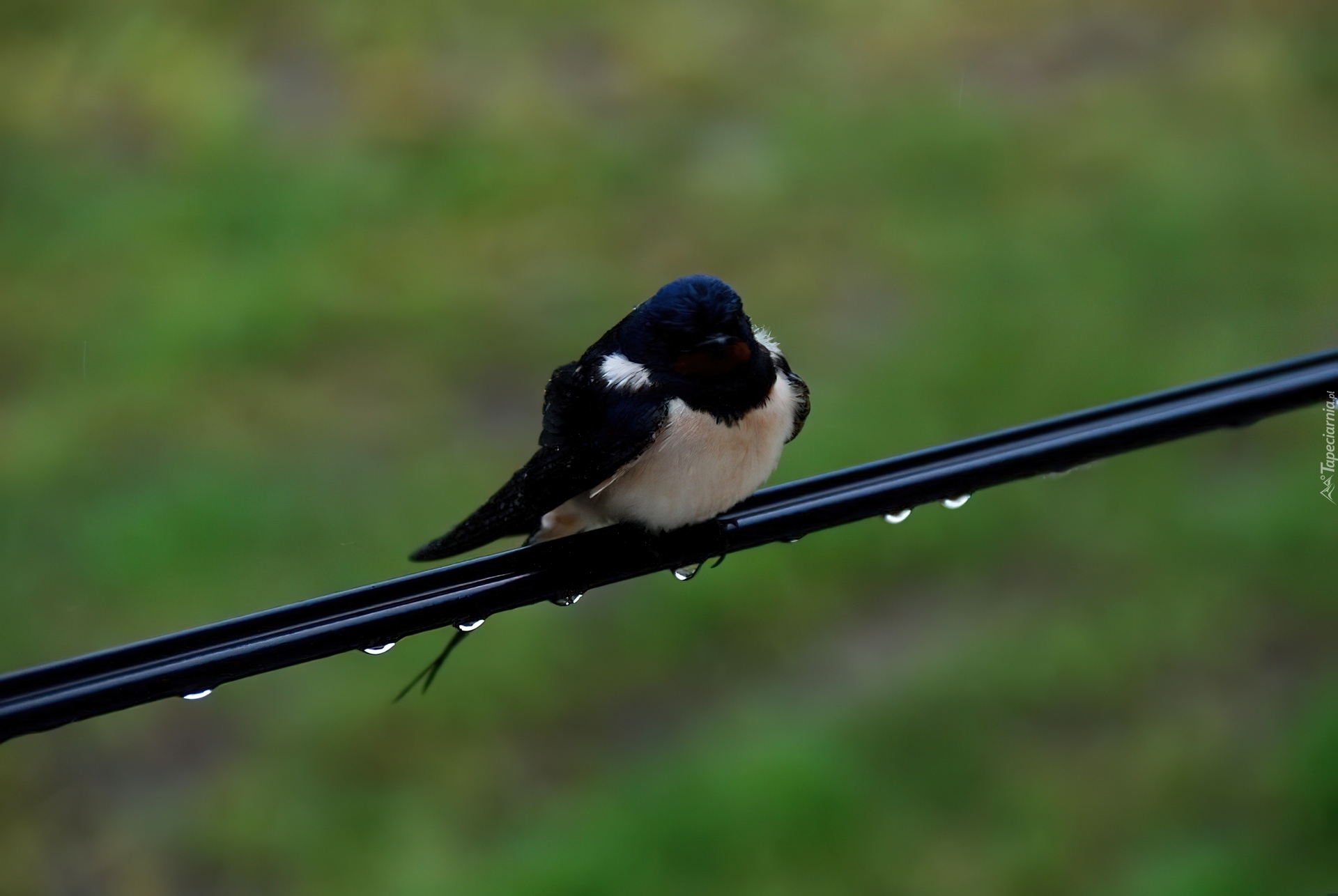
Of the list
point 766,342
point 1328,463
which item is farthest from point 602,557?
point 1328,463

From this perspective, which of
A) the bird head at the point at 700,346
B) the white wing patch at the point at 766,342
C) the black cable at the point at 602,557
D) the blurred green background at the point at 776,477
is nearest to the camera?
the black cable at the point at 602,557

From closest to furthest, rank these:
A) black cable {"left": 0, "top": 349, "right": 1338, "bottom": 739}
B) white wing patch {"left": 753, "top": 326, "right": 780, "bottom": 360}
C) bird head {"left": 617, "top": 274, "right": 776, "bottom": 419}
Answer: black cable {"left": 0, "top": 349, "right": 1338, "bottom": 739}
bird head {"left": 617, "top": 274, "right": 776, "bottom": 419}
white wing patch {"left": 753, "top": 326, "right": 780, "bottom": 360}

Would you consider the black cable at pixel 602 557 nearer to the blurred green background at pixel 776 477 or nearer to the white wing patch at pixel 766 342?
the white wing patch at pixel 766 342

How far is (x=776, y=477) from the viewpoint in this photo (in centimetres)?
525

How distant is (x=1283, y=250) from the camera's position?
21.1ft

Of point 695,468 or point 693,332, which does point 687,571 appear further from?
point 693,332

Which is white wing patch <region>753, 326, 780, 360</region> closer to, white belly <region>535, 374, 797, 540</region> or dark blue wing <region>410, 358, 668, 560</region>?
white belly <region>535, 374, 797, 540</region>

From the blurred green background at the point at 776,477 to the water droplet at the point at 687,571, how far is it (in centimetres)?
179

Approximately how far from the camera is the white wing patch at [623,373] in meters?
2.39

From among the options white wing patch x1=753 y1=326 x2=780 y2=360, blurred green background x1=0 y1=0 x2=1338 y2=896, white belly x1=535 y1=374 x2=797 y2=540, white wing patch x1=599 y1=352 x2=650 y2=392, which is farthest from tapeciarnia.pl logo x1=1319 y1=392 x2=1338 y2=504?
white wing patch x1=599 y1=352 x2=650 y2=392

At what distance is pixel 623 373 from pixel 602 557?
37cm

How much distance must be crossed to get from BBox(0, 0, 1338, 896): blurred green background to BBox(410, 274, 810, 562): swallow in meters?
1.87

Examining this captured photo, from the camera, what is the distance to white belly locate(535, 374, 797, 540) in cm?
235

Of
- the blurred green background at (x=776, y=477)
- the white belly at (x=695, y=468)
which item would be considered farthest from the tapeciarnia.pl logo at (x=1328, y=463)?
the white belly at (x=695, y=468)
